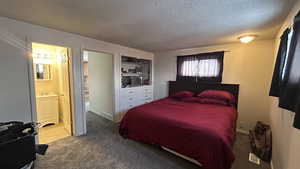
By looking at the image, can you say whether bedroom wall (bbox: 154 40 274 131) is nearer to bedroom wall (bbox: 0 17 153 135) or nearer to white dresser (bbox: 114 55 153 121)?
white dresser (bbox: 114 55 153 121)

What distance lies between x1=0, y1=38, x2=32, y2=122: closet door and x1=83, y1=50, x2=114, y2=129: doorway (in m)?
1.51

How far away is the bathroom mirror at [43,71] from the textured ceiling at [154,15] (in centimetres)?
174

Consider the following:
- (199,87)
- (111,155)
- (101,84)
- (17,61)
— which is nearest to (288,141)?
(111,155)

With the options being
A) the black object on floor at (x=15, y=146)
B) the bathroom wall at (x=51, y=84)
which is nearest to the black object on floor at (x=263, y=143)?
the black object on floor at (x=15, y=146)

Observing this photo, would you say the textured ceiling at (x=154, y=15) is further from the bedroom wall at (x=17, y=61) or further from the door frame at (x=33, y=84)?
the door frame at (x=33, y=84)

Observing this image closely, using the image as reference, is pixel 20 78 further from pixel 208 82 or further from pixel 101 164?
pixel 208 82

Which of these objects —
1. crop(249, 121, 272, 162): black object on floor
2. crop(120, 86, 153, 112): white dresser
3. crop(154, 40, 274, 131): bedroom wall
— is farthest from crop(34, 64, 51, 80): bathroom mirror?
crop(249, 121, 272, 162): black object on floor

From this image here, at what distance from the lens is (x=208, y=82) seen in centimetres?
362

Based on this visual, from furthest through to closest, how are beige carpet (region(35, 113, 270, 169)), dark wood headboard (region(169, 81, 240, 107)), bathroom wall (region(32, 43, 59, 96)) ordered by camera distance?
bathroom wall (region(32, 43, 59, 96))
dark wood headboard (region(169, 81, 240, 107))
beige carpet (region(35, 113, 270, 169))

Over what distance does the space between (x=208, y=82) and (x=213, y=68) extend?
1.39 feet

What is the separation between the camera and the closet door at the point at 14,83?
1940mm

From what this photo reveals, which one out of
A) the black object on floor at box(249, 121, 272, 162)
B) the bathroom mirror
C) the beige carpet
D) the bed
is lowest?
the beige carpet

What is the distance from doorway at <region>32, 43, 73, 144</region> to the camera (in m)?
2.94

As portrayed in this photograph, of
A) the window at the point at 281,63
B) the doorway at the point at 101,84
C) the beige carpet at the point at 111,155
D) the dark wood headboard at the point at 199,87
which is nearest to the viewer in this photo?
the window at the point at 281,63
